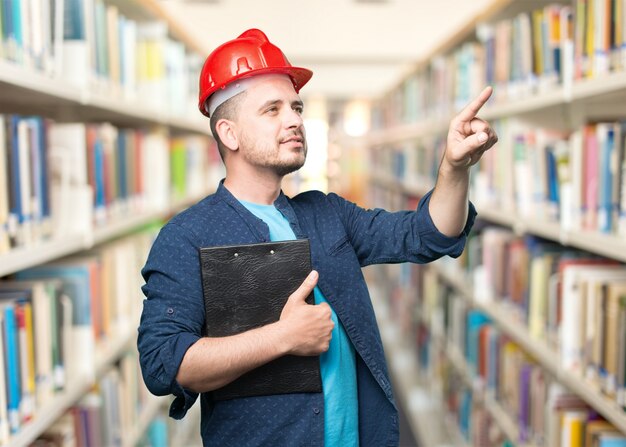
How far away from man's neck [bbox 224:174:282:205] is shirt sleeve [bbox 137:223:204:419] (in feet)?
0.58

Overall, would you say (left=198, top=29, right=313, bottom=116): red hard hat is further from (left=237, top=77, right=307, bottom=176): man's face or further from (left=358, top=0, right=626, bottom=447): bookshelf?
(left=358, top=0, right=626, bottom=447): bookshelf

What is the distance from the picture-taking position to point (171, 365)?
123cm

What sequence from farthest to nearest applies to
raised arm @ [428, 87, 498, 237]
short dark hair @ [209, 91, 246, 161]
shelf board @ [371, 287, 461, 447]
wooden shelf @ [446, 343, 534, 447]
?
shelf board @ [371, 287, 461, 447], wooden shelf @ [446, 343, 534, 447], short dark hair @ [209, 91, 246, 161], raised arm @ [428, 87, 498, 237]

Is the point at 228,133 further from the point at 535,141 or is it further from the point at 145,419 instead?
the point at 145,419

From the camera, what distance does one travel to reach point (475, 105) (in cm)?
134

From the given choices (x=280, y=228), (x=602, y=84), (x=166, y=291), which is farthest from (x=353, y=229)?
(x=602, y=84)

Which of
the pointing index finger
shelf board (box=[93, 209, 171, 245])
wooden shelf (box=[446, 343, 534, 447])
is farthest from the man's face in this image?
wooden shelf (box=[446, 343, 534, 447])

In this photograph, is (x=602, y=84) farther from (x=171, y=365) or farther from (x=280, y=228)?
(x=171, y=365)

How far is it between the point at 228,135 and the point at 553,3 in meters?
1.76

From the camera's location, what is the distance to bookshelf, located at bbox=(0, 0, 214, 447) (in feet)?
5.75

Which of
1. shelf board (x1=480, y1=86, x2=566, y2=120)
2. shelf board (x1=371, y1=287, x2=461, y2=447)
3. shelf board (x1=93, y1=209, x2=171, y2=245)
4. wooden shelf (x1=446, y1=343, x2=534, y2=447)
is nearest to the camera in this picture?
shelf board (x1=480, y1=86, x2=566, y2=120)

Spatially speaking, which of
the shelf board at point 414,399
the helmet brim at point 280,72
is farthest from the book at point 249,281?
the shelf board at point 414,399

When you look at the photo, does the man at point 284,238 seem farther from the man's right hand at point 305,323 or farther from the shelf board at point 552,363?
the shelf board at point 552,363

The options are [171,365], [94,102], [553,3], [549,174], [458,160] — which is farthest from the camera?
[553,3]
